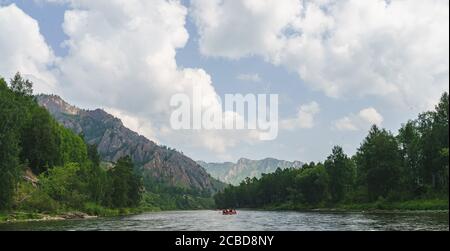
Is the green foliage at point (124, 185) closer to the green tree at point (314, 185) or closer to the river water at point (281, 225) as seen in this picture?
the green tree at point (314, 185)

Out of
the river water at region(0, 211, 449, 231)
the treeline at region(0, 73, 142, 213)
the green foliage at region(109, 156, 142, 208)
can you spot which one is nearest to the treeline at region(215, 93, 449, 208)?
the river water at region(0, 211, 449, 231)

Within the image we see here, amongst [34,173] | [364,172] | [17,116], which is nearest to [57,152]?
[34,173]

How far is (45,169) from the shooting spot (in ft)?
397

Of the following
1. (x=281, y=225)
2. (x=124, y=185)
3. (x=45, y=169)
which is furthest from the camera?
(x=124, y=185)

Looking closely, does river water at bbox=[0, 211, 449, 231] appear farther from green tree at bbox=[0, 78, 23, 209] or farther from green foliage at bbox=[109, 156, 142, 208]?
green foliage at bbox=[109, 156, 142, 208]

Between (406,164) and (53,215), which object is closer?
(53,215)

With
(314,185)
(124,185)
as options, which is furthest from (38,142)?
(314,185)

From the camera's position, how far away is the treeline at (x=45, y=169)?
240 feet

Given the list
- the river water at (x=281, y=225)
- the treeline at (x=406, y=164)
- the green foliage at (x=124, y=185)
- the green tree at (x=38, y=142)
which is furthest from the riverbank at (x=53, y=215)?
the treeline at (x=406, y=164)

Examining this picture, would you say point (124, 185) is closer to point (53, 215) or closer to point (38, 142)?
point (38, 142)

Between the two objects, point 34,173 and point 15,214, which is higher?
point 34,173
